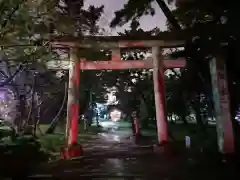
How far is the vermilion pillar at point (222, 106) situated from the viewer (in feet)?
34.5

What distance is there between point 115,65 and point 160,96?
248 cm

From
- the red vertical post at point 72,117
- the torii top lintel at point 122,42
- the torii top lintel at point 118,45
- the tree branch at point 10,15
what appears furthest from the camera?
the red vertical post at point 72,117

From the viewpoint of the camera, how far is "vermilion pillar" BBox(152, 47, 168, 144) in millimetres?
12156

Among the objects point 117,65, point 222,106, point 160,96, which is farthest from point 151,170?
point 117,65

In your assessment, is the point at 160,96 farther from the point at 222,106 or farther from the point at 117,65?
the point at 222,106

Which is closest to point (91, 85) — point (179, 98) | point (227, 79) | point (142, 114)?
point (142, 114)

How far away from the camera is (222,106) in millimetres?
10695

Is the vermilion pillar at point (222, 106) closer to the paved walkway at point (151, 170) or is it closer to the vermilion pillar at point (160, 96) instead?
the paved walkway at point (151, 170)

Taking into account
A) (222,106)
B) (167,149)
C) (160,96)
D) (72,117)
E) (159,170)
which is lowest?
(159,170)

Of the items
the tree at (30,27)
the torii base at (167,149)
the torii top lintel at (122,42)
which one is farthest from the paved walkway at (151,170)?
the torii top lintel at (122,42)

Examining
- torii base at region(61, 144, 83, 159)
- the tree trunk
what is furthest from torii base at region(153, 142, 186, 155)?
the tree trunk

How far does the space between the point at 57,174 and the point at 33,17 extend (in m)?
4.63

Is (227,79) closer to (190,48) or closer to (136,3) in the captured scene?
(190,48)

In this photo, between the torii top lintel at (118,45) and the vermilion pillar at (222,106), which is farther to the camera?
the torii top lintel at (118,45)
